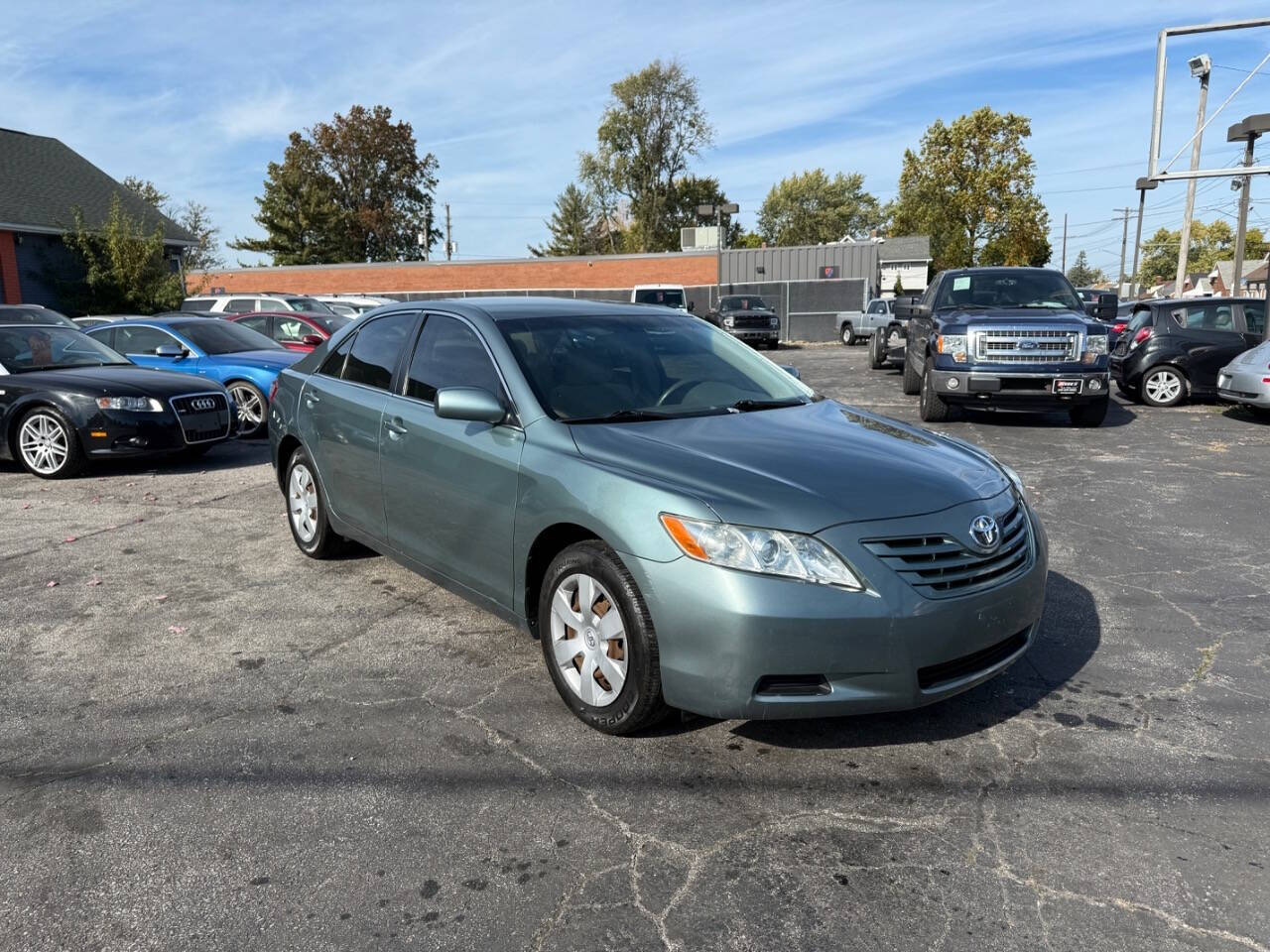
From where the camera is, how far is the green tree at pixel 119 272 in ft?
88.3

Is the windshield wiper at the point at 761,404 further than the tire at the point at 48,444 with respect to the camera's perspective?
No

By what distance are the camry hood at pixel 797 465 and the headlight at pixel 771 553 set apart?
0.04 metres

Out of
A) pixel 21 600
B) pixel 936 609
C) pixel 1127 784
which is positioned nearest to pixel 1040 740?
pixel 1127 784

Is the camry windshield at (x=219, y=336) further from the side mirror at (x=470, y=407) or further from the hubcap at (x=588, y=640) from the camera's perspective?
the hubcap at (x=588, y=640)

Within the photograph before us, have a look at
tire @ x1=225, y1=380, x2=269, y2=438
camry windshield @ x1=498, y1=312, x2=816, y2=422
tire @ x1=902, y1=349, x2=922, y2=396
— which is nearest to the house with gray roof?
tire @ x1=225, y1=380, x2=269, y2=438

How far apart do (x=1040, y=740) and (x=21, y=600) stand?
203 inches

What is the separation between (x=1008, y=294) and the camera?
36.6 feet

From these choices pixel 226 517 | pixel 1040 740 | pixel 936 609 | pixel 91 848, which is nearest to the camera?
pixel 91 848

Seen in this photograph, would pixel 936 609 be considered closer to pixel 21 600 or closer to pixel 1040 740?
pixel 1040 740

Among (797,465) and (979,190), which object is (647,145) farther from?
(797,465)

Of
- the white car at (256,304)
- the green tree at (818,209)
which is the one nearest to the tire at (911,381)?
the white car at (256,304)

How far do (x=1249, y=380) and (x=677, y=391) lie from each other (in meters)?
9.93

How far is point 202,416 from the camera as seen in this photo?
8938mm

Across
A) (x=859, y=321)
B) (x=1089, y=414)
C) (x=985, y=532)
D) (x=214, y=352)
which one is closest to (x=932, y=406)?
(x=1089, y=414)
